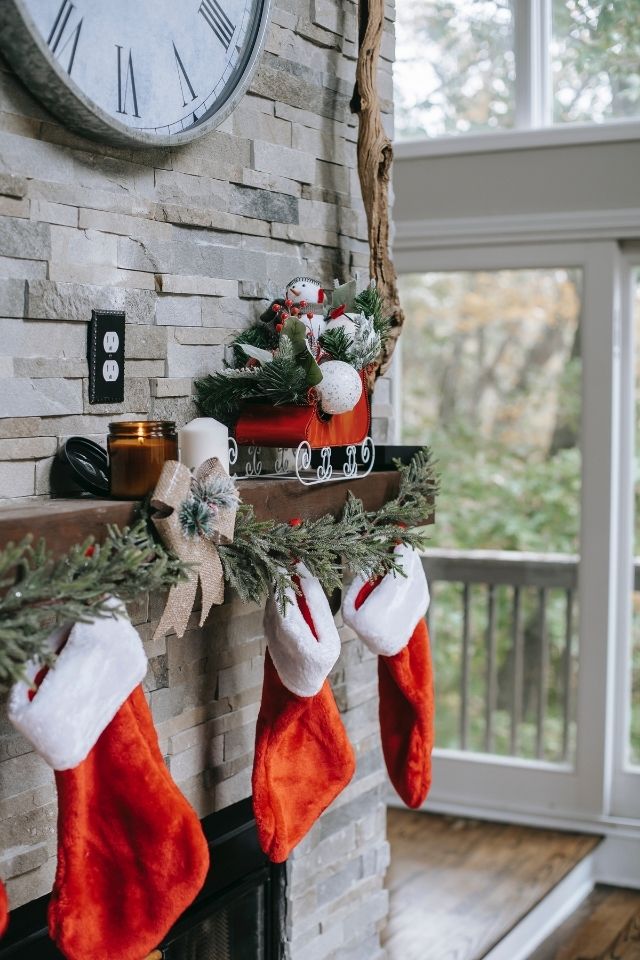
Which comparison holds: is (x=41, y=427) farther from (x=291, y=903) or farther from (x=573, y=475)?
(x=573, y=475)

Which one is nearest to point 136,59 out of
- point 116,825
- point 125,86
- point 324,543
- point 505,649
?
point 125,86

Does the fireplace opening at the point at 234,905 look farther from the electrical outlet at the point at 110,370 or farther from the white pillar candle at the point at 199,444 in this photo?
the electrical outlet at the point at 110,370

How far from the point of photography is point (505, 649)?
3492mm

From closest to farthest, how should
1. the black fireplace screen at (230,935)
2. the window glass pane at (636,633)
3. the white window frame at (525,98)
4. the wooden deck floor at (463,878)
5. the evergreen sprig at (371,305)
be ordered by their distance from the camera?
the black fireplace screen at (230,935) < the evergreen sprig at (371,305) < the wooden deck floor at (463,878) < the white window frame at (525,98) < the window glass pane at (636,633)

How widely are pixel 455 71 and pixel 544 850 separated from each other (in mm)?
2334

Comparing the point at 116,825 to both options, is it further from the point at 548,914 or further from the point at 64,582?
the point at 548,914

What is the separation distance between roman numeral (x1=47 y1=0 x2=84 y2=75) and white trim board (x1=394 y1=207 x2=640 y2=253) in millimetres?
1900

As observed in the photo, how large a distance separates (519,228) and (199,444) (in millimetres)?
1864

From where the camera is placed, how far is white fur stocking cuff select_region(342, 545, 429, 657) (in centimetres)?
180

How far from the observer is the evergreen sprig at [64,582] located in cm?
113

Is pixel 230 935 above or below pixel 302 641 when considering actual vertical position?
below

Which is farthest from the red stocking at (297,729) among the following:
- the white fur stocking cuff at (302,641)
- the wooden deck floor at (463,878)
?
the wooden deck floor at (463,878)

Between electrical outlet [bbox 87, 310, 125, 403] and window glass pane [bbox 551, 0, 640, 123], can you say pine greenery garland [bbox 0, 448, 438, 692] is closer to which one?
electrical outlet [bbox 87, 310, 125, 403]

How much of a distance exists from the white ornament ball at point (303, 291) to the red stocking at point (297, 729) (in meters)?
0.44
